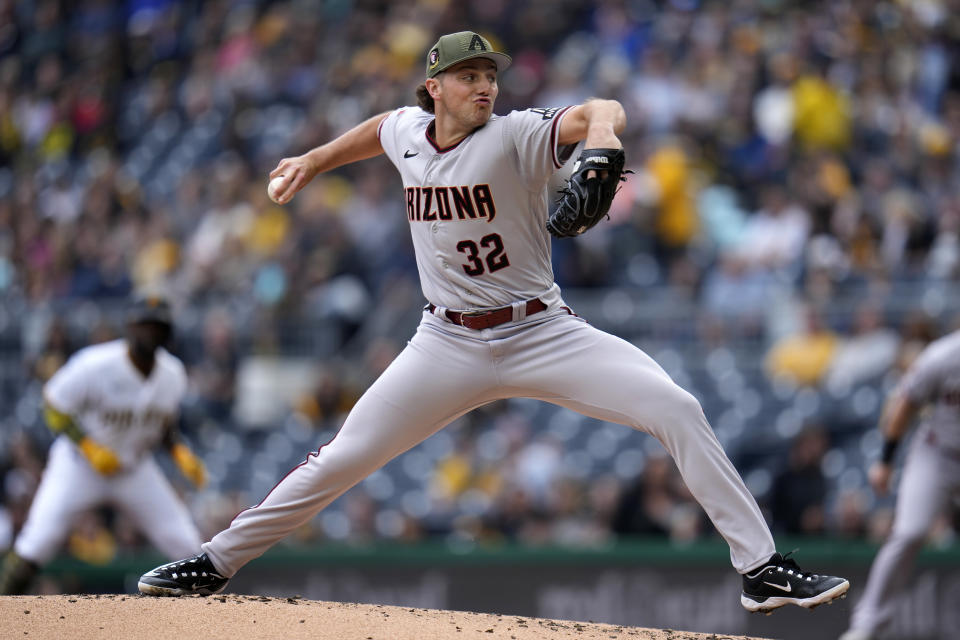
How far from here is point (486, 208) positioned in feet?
15.8

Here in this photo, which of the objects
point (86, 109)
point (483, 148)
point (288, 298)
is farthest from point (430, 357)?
point (86, 109)

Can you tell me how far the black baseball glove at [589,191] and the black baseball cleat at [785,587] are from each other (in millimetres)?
1446

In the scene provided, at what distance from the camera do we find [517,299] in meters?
4.91

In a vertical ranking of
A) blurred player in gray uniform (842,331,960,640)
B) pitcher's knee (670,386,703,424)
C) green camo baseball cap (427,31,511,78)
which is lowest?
blurred player in gray uniform (842,331,960,640)

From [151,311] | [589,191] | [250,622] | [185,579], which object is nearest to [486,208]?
[589,191]

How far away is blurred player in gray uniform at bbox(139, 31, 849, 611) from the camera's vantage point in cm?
475

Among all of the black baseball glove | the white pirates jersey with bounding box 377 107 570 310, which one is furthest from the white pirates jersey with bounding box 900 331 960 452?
the black baseball glove

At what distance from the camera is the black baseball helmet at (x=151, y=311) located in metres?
7.76

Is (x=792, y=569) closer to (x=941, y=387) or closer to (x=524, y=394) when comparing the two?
(x=524, y=394)

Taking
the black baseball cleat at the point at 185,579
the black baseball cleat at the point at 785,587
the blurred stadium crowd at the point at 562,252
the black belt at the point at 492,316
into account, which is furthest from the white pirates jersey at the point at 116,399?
the black baseball cleat at the point at 785,587

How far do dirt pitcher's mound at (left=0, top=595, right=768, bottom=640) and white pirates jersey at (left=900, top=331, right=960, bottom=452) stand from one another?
97.4 inches

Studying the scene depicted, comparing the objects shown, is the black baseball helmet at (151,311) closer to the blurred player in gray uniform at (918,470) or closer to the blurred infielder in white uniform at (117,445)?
the blurred infielder in white uniform at (117,445)

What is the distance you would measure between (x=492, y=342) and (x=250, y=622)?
1.41 meters

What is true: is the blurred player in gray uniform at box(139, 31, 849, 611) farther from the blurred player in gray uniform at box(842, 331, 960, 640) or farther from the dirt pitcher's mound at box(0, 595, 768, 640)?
the blurred player in gray uniform at box(842, 331, 960, 640)
